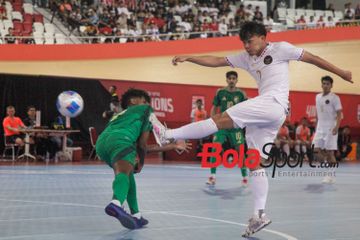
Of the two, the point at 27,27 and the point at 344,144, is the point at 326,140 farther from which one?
the point at 27,27

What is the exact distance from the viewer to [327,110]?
12742 mm

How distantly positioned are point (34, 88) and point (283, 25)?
12.5 metres

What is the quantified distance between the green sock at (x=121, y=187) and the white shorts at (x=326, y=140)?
7.42m

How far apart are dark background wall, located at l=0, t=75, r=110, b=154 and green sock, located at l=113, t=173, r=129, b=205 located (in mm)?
→ 13837

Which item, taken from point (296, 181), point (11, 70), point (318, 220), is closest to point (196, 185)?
point (296, 181)

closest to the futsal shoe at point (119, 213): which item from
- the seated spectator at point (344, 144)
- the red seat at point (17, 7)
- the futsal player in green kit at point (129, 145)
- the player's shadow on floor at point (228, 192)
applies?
the futsal player in green kit at point (129, 145)

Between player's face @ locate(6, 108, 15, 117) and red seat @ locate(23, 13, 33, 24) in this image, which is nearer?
player's face @ locate(6, 108, 15, 117)

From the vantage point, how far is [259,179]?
6.35 meters

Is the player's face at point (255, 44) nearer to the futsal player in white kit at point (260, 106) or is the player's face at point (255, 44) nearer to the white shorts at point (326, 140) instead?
the futsal player in white kit at point (260, 106)

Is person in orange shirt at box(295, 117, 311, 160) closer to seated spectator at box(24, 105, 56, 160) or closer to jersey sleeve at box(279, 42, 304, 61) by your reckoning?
seated spectator at box(24, 105, 56, 160)

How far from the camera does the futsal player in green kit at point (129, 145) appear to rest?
20.2 ft

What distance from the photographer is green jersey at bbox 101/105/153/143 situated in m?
6.31

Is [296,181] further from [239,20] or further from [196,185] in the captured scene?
[239,20]

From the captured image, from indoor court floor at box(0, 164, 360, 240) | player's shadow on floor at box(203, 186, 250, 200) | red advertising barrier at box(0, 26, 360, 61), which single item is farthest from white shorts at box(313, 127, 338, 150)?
red advertising barrier at box(0, 26, 360, 61)
